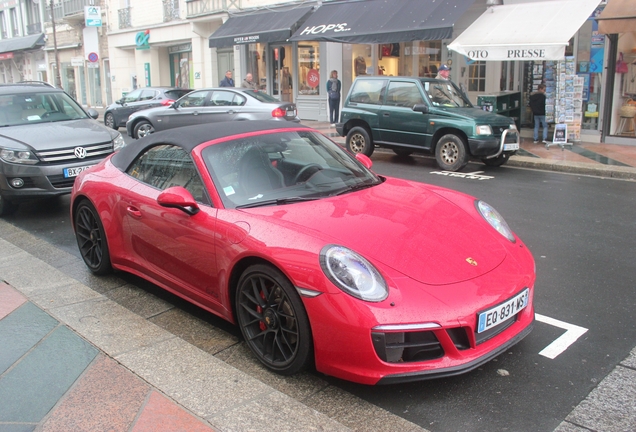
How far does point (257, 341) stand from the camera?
3.60 metres

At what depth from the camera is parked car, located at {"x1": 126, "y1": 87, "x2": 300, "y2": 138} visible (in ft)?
49.3

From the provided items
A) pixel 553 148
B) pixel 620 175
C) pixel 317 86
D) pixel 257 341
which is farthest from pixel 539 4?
pixel 257 341

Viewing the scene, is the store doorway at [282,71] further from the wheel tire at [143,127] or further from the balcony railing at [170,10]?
the wheel tire at [143,127]

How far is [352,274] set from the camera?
315cm

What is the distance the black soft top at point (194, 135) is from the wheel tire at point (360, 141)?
25.8ft

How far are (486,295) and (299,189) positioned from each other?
4.96 ft

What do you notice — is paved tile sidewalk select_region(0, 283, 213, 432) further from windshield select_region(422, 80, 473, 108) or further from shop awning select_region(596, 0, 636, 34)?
shop awning select_region(596, 0, 636, 34)

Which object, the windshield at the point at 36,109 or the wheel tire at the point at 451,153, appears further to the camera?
the wheel tire at the point at 451,153

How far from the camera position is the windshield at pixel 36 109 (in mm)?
8375

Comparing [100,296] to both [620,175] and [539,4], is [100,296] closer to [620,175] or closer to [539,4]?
[620,175]

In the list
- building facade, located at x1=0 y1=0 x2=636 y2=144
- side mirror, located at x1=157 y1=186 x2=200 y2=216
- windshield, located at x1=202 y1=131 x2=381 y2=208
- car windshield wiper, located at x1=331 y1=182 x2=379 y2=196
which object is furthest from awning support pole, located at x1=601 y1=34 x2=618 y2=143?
side mirror, located at x1=157 y1=186 x2=200 y2=216

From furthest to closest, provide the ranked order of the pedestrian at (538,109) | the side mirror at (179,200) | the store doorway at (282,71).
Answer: the store doorway at (282,71) → the pedestrian at (538,109) → the side mirror at (179,200)

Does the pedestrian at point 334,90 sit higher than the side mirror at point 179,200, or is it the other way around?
the pedestrian at point 334,90

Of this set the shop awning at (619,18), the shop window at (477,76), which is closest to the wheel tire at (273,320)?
the shop awning at (619,18)
